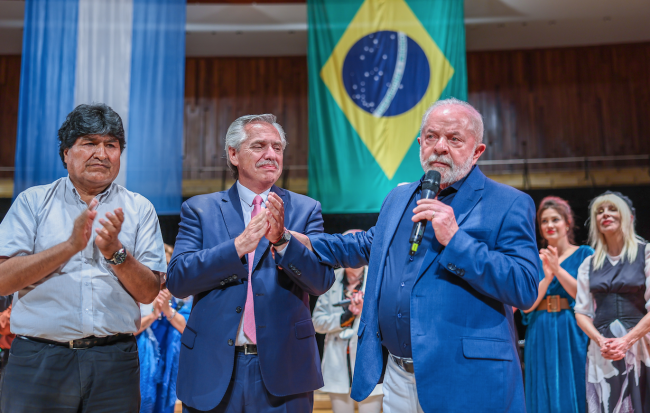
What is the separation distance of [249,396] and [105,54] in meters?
3.54

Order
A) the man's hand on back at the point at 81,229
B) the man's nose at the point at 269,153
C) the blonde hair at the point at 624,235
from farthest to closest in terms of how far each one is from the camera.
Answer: the blonde hair at the point at 624,235 < the man's nose at the point at 269,153 < the man's hand on back at the point at 81,229

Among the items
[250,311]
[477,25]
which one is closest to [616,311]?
[250,311]

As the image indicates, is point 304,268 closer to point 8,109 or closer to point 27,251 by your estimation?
point 27,251

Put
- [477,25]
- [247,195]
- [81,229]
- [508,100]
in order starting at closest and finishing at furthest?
[81,229] → [247,195] → [477,25] → [508,100]

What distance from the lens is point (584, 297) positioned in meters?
3.76

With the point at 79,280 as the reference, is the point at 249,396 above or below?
below

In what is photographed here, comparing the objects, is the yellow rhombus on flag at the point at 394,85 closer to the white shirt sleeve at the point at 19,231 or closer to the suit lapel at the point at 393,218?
the suit lapel at the point at 393,218

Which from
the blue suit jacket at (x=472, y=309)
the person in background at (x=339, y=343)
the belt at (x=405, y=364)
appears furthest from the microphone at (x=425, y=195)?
the person in background at (x=339, y=343)

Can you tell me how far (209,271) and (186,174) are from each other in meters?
7.40

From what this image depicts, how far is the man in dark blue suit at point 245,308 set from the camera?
6.20 ft

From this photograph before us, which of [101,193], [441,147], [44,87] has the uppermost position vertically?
[44,87]

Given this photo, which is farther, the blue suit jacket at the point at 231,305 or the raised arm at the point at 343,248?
the raised arm at the point at 343,248

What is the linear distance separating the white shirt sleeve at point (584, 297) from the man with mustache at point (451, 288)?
7.55 ft

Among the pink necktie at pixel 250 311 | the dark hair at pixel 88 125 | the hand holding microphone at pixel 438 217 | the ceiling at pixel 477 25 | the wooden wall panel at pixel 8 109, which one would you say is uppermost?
the ceiling at pixel 477 25
